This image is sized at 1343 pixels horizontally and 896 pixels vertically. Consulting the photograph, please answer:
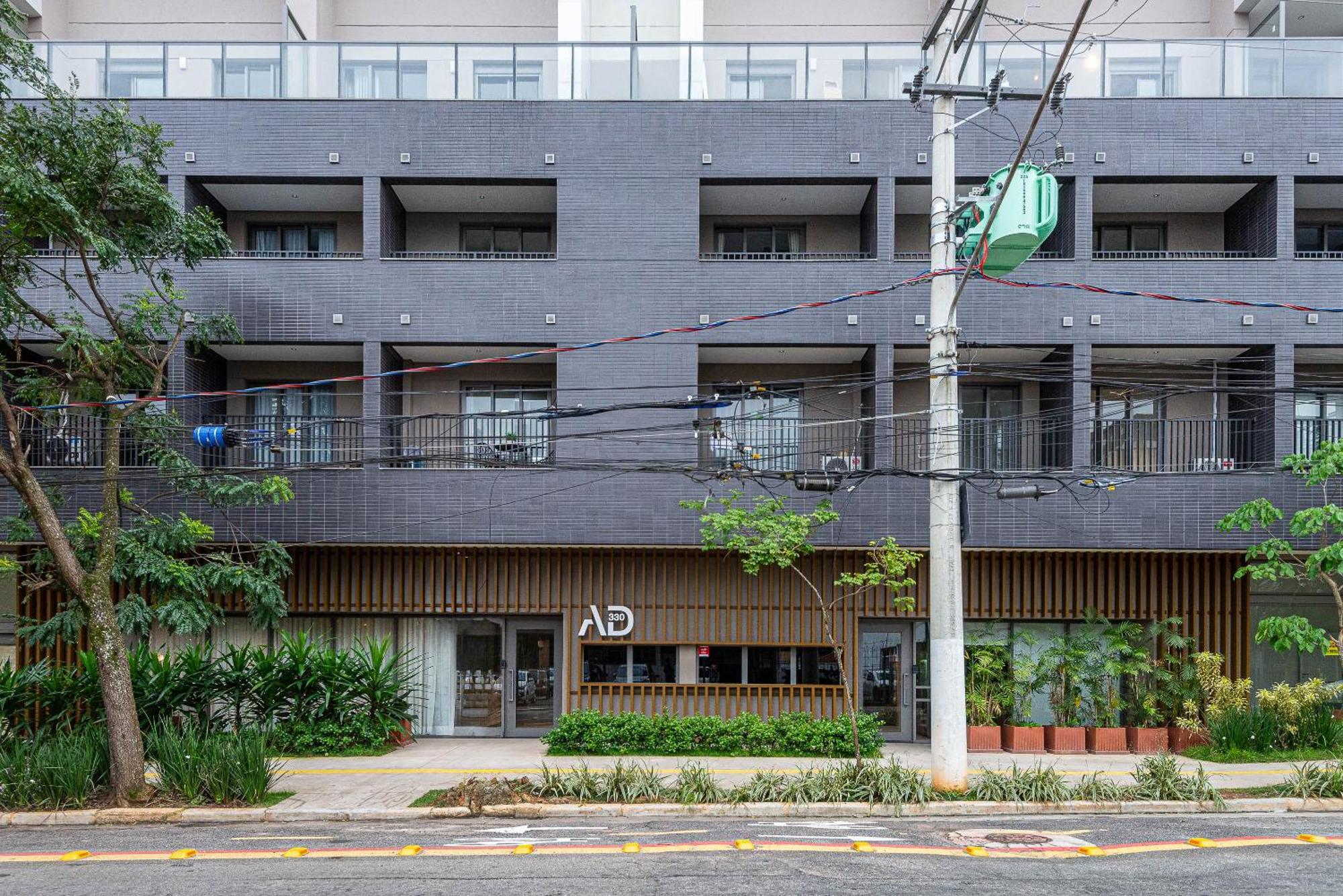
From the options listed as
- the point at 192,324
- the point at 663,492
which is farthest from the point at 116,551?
the point at 663,492

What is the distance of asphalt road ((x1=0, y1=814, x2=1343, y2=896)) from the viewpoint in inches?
370

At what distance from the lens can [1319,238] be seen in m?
19.2

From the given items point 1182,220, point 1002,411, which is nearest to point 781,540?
point 1002,411

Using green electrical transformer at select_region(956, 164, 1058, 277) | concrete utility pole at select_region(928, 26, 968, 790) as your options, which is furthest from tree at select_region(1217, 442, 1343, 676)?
green electrical transformer at select_region(956, 164, 1058, 277)

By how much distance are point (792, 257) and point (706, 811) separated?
9.90m

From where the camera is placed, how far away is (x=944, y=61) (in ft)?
42.7

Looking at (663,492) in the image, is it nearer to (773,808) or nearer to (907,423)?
(907,423)

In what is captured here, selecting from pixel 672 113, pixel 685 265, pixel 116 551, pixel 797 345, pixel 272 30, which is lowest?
pixel 116 551

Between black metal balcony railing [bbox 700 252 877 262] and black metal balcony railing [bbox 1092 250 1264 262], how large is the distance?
4066 mm

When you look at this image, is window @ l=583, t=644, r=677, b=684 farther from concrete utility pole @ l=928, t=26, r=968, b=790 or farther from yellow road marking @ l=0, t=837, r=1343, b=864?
yellow road marking @ l=0, t=837, r=1343, b=864

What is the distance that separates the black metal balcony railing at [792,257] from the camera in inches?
694

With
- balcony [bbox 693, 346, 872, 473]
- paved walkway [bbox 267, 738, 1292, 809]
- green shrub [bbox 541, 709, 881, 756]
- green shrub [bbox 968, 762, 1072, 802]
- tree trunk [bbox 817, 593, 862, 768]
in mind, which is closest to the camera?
green shrub [bbox 968, 762, 1072, 802]

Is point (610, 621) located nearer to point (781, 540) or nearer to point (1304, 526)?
point (781, 540)

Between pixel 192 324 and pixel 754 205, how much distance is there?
399 inches
